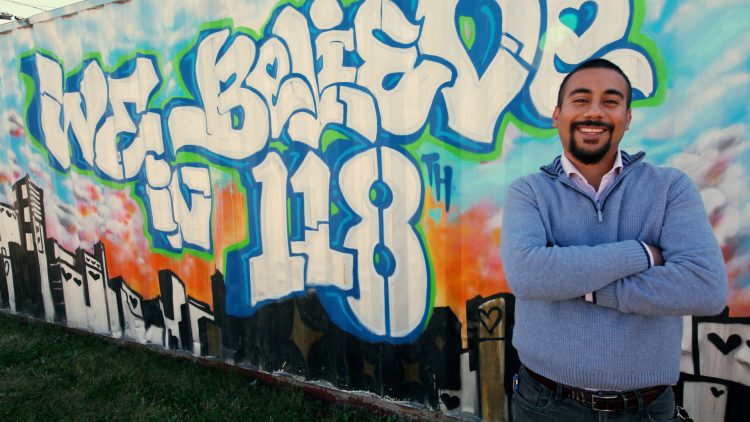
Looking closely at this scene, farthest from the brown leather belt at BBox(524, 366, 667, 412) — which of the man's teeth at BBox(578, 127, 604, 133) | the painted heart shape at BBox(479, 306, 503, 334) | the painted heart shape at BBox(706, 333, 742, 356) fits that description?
the painted heart shape at BBox(479, 306, 503, 334)

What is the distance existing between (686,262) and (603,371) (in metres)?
0.45

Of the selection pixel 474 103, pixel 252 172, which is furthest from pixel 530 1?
pixel 252 172

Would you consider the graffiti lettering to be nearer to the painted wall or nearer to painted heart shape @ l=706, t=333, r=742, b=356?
the painted wall

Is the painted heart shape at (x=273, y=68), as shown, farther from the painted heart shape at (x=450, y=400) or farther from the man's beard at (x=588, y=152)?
the painted heart shape at (x=450, y=400)

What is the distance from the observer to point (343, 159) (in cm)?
313

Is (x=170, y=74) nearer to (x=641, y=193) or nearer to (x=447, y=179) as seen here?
(x=447, y=179)

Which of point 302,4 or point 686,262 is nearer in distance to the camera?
point 686,262

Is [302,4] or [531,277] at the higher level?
[302,4]

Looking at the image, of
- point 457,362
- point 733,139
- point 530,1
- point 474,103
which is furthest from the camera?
point 457,362

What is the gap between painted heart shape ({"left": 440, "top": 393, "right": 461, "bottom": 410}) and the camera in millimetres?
3035

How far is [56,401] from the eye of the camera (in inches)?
137

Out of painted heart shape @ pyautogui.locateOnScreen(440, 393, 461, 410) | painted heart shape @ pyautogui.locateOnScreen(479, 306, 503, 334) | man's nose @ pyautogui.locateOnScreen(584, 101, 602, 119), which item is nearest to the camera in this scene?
man's nose @ pyautogui.locateOnScreen(584, 101, 602, 119)

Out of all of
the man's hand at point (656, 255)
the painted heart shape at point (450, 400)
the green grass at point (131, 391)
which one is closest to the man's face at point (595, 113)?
the man's hand at point (656, 255)

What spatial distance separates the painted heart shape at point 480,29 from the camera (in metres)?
2.64
